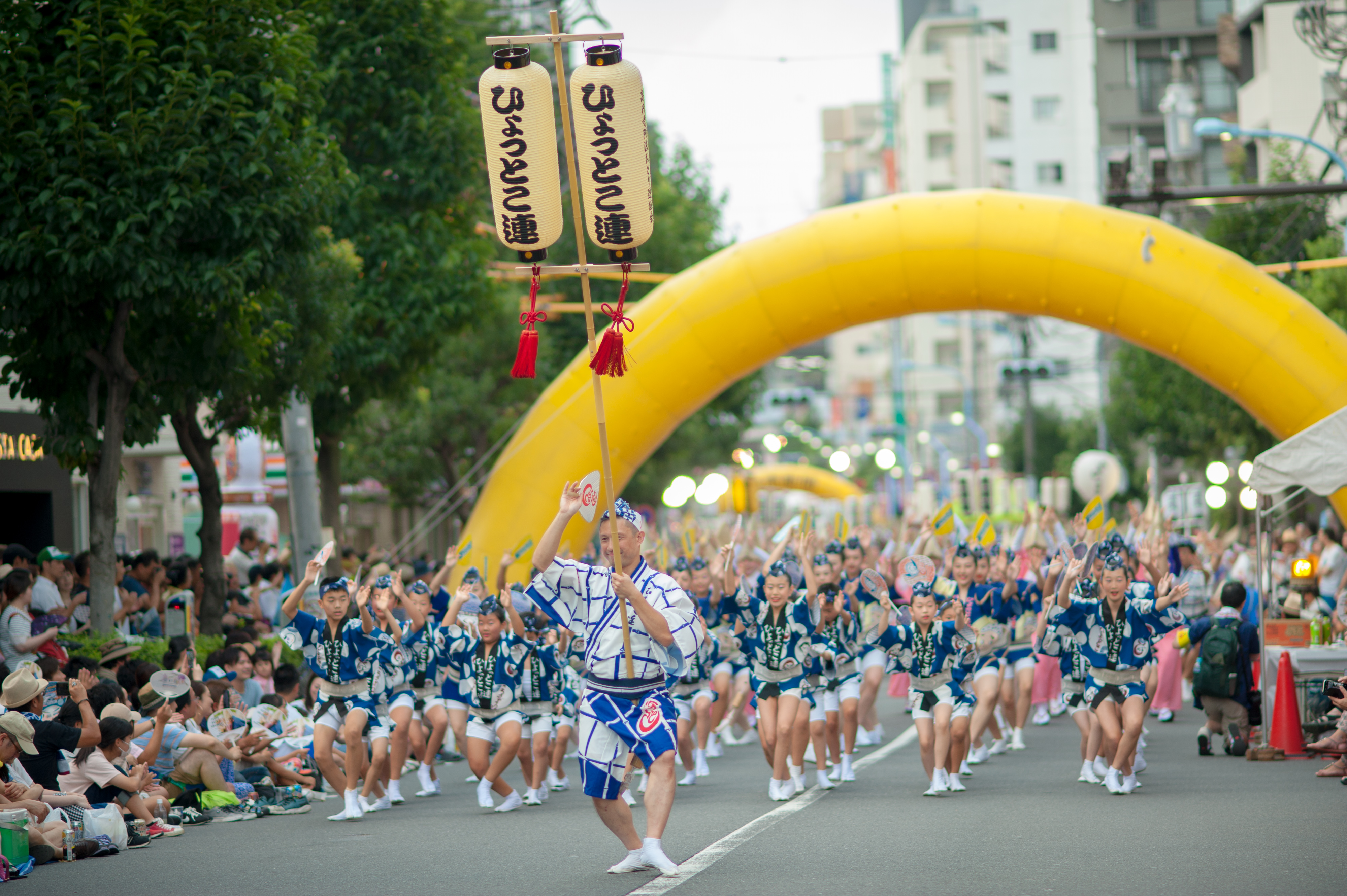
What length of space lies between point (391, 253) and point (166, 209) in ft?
19.1

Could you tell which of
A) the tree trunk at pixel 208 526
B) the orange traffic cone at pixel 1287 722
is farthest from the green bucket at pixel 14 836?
the orange traffic cone at pixel 1287 722

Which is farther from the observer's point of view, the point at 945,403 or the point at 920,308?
the point at 945,403

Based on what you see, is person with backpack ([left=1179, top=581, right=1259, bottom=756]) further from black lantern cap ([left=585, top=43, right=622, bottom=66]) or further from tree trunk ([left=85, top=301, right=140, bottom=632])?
tree trunk ([left=85, top=301, right=140, bottom=632])

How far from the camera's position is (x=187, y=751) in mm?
11375

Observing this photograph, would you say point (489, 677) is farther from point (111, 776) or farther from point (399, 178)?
point (399, 178)

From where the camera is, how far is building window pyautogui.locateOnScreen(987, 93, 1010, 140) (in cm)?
7256

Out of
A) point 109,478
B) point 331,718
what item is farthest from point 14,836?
point 109,478

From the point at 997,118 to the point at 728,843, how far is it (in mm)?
68975

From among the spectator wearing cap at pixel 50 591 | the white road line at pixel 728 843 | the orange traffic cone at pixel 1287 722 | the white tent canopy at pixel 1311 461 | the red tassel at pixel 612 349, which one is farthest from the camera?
the orange traffic cone at pixel 1287 722

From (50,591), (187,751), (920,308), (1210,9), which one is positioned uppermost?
(1210,9)

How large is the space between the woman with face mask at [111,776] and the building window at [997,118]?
66.4 m

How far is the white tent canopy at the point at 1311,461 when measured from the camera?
12312 millimetres

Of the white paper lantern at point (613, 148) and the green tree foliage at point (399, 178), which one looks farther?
the green tree foliage at point (399, 178)

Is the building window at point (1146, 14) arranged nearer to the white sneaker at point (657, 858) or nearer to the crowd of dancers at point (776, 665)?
the crowd of dancers at point (776, 665)
